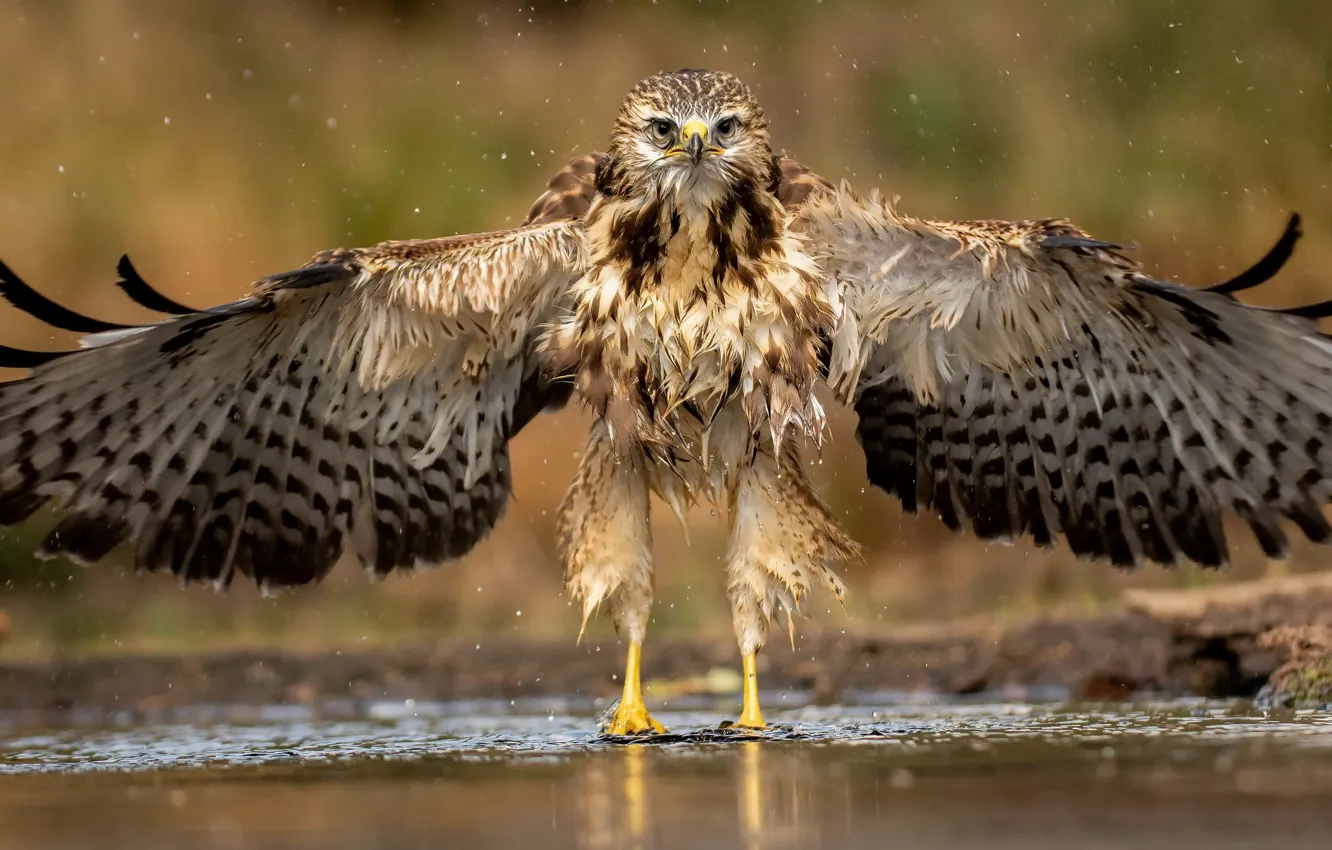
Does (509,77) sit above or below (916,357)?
above

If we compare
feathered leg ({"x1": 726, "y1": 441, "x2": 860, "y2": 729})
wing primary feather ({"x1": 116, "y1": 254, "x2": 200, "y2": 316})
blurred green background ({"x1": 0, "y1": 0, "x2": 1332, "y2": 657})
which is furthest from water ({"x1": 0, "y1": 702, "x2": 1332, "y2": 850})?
blurred green background ({"x1": 0, "y1": 0, "x2": 1332, "y2": 657})

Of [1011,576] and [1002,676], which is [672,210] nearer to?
[1002,676]

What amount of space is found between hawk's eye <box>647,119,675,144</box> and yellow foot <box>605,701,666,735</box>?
1713 millimetres

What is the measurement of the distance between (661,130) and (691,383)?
764mm

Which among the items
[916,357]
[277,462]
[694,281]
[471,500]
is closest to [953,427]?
[916,357]

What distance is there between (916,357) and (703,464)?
0.80 metres

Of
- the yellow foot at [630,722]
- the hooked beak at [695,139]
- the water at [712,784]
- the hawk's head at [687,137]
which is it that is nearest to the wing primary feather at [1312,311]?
the water at [712,784]

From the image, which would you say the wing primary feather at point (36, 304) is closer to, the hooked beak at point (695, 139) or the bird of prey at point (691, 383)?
the bird of prey at point (691, 383)

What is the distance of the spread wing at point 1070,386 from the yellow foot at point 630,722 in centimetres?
125

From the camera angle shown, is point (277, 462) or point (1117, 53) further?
point (1117, 53)

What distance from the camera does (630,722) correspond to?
5.82 m

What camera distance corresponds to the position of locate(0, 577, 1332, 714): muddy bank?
21.3ft

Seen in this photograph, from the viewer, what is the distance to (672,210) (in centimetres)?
570

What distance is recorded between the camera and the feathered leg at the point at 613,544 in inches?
236
